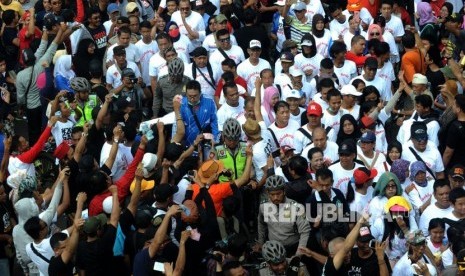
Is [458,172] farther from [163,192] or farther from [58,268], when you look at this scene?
[58,268]

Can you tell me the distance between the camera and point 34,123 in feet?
67.5

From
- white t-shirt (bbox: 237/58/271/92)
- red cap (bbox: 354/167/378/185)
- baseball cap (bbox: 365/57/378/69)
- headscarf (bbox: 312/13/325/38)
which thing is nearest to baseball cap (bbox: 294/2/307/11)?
headscarf (bbox: 312/13/325/38)

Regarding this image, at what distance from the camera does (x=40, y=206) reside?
16828 mm

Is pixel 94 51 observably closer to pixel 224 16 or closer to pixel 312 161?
pixel 224 16

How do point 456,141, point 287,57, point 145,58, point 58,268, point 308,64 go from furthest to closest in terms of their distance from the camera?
point 145,58
point 308,64
point 287,57
point 456,141
point 58,268

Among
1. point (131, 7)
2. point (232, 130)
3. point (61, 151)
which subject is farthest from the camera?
point (131, 7)

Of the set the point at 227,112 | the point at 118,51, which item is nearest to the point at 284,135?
the point at 227,112

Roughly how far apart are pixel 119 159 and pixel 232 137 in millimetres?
1567

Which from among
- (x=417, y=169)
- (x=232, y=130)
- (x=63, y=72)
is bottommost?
(x=63, y=72)

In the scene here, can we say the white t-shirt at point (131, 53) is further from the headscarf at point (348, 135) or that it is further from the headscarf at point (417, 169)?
the headscarf at point (417, 169)

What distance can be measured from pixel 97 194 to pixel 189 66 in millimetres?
4000

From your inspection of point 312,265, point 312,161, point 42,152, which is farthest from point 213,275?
point 42,152

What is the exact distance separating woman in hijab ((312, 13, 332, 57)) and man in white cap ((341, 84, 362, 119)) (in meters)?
2.10

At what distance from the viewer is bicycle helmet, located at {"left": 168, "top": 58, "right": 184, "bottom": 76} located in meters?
19.1
